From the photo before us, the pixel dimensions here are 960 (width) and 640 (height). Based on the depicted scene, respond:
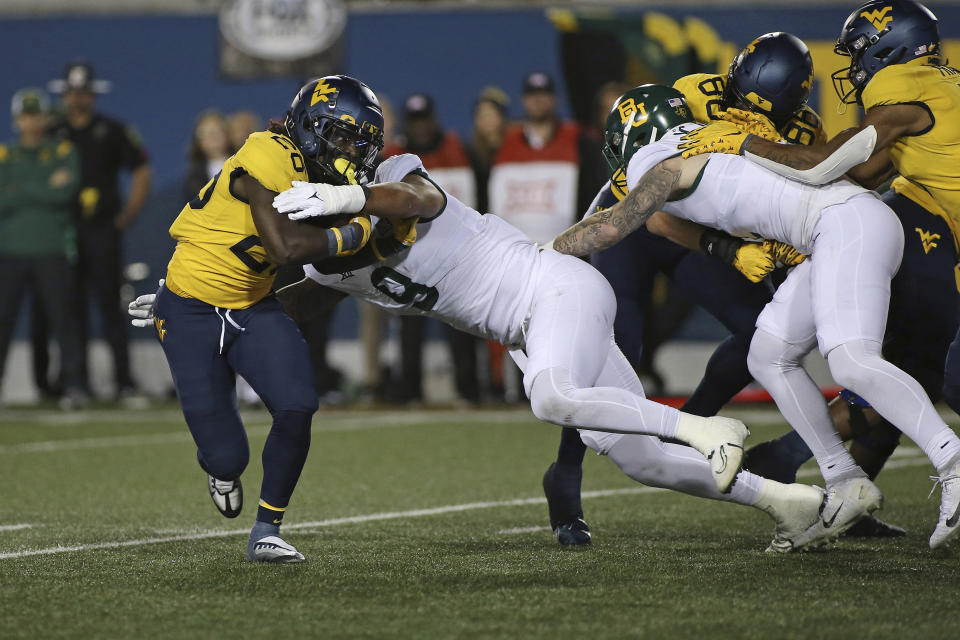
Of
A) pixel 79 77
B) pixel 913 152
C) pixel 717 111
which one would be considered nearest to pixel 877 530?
pixel 913 152

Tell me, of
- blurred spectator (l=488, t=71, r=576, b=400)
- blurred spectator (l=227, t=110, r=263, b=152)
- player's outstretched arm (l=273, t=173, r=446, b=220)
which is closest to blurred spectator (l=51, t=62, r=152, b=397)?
blurred spectator (l=227, t=110, r=263, b=152)

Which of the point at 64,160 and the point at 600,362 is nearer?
the point at 600,362

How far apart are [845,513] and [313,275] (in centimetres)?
185

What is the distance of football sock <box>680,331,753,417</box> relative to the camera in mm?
5141

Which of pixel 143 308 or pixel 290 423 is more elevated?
pixel 143 308

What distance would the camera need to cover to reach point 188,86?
11.3m

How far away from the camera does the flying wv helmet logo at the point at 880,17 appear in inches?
181

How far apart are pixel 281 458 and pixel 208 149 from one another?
19.3ft

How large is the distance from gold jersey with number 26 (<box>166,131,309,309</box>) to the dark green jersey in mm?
5970

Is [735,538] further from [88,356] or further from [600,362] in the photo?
[88,356]

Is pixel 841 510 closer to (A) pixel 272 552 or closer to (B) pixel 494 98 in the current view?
(A) pixel 272 552

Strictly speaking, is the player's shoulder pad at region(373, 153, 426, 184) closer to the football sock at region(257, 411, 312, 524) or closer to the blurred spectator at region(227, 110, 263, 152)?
the football sock at region(257, 411, 312, 524)

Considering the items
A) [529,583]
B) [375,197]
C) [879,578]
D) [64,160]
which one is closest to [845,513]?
[879,578]

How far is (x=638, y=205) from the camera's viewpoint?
440 centimetres
